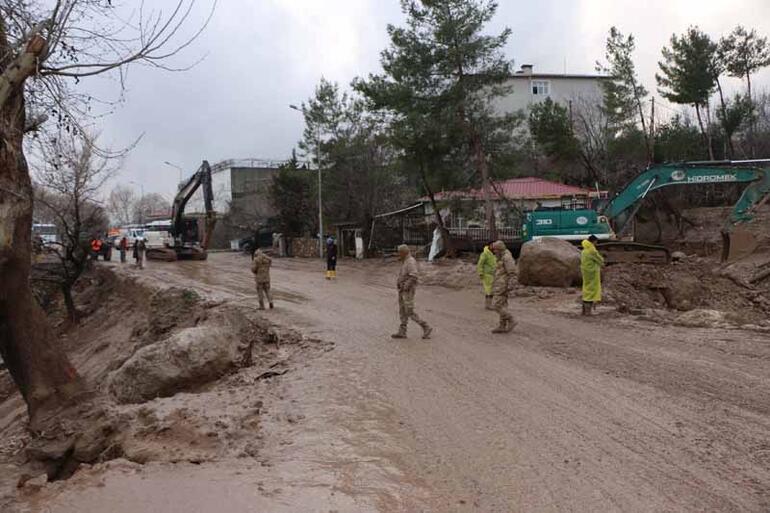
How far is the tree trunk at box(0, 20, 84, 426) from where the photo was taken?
687 centimetres

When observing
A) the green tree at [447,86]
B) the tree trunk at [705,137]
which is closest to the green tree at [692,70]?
the tree trunk at [705,137]

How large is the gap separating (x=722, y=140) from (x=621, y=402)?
3640 centimetres

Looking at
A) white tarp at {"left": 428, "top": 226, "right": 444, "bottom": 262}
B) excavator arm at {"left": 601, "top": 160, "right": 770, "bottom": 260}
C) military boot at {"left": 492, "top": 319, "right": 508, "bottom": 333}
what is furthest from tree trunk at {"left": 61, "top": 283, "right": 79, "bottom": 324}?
excavator arm at {"left": 601, "top": 160, "right": 770, "bottom": 260}

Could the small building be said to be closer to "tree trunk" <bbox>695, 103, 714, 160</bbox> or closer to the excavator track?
"tree trunk" <bbox>695, 103, 714, 160</bbox>

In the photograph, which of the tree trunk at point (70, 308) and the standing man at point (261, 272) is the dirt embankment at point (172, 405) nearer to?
the standing man at point (261, 272)

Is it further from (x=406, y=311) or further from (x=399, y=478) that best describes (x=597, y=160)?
(x=399, y=478)

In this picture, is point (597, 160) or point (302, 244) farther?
point (302, 244)

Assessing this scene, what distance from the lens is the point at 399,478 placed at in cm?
547

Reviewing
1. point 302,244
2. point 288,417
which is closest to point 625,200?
point 288,417

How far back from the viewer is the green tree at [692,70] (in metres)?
35.5

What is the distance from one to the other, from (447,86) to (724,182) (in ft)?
39.1

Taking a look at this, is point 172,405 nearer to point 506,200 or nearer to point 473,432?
point 473,432

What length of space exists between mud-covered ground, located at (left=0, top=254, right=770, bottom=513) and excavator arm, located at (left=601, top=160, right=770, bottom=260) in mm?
10295

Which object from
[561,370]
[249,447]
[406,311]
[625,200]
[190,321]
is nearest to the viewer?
[249,447]
